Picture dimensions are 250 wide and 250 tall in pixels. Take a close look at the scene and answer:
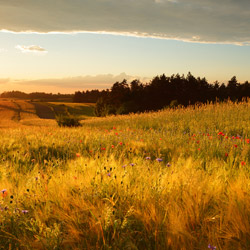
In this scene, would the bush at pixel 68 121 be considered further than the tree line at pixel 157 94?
No

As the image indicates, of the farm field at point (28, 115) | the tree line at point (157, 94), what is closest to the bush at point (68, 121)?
the farm field at point (28, 115)

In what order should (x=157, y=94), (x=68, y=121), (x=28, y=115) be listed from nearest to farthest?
(x=68, y=121) → (x=28, y=115) → (x=157, y=94)

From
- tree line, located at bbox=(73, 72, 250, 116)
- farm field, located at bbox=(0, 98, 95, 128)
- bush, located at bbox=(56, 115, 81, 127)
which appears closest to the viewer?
bush, located at bbox=(56, 115, 81, 127)

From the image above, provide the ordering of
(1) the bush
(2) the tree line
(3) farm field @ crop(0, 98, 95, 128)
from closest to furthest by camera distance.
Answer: (1) the bush → (3) farm field @ crop(0, 98, 95, 128) → (2) the tree line

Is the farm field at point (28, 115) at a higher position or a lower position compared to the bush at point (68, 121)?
lower

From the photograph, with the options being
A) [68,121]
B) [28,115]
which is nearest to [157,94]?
[28,115]

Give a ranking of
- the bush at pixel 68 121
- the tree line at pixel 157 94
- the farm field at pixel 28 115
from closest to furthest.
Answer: the bush at pixel 68 121
the farm field at pixel 28 115
the tree line at pixel 157 94

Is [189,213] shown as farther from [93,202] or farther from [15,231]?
[15,231]

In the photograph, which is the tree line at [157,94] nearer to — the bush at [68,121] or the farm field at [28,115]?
the farm field at [28,115]

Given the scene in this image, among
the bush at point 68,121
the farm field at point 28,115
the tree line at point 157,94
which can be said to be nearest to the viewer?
the bush at point 68,121

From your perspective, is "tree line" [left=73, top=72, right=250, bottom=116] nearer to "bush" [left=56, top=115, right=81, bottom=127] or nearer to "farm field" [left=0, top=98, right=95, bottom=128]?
"farm field" [left=0, top=98, right=95, bottom=128]

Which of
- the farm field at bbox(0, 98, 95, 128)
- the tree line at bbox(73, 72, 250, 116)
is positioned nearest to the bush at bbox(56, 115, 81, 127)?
the farm field at bbox(0, 98, 95, 128)

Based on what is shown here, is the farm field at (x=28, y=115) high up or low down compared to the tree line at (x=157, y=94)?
down

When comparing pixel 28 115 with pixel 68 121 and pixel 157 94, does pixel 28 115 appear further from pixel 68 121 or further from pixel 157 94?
pixel 68 121
